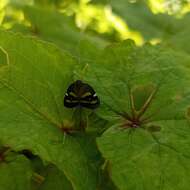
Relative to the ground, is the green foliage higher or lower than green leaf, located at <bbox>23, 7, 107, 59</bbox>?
lower

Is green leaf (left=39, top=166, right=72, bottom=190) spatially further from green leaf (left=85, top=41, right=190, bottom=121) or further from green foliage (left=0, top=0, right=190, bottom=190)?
green leaf (left=85, top=41, right=190, bottom=121)

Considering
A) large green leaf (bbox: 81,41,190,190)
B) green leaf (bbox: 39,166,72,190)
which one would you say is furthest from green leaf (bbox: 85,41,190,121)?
green leaf (bbox: 39,166,72,190)

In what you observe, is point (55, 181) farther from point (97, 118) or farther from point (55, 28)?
point (55, 28)

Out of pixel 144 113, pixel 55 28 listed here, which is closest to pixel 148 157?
pixel 144 113

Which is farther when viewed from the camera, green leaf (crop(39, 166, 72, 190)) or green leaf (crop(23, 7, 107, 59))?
green leaf (crop(23, 7, 107, 59))

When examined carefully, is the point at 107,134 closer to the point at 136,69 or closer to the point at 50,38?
the point at 136,69

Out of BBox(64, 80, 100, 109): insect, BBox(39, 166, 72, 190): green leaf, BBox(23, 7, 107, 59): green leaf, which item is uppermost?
BBox(23, 7, 107, 59): green leaf

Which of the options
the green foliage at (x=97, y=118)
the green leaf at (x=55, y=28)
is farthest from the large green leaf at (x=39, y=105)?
the green leaf at (x=55, y=28)

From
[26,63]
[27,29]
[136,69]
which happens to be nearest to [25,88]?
[26,63]
